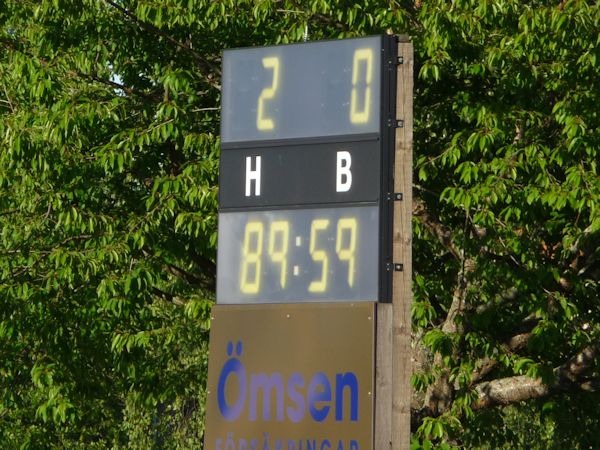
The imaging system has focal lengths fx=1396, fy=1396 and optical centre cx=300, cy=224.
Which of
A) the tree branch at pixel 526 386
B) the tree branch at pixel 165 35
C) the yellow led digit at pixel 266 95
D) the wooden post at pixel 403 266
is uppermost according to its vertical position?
the tree branch at pixel 165 35

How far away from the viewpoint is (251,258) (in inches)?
329

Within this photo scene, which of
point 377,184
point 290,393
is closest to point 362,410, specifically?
point 290,393

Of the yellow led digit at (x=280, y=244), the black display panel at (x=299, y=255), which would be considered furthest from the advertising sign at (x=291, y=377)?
the yellow led digit at (x=280, y=244)

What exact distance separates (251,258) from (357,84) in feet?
4.01

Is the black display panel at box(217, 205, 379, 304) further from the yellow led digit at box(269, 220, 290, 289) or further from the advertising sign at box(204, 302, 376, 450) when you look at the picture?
the advertising sign at box(204, 302, 376, 450)

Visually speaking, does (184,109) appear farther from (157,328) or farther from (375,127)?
(375,127)

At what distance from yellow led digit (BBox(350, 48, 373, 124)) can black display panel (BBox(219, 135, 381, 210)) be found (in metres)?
0.16

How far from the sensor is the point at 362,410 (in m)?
7.84

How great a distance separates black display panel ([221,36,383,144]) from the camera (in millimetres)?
8328

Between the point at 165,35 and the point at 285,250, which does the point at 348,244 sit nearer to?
the point at 285,250

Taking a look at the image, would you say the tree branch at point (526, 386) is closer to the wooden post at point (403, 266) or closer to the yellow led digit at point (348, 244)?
the wooden post at point (403, 266)

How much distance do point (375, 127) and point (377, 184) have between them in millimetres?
347

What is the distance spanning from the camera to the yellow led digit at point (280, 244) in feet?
27.0

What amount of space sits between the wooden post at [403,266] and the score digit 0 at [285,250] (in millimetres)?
289
